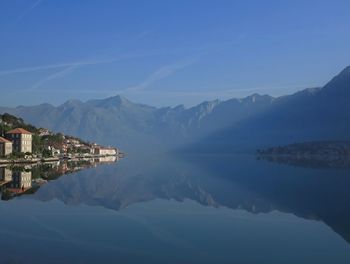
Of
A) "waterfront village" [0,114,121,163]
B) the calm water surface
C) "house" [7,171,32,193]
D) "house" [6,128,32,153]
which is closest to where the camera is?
the calm water surface

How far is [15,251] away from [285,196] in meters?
26.8

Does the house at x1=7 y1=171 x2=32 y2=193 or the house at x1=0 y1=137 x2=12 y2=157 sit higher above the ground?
the house at x1=0 y1=137 x2=12 y2=157

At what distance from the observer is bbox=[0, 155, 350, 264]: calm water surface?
734 inches

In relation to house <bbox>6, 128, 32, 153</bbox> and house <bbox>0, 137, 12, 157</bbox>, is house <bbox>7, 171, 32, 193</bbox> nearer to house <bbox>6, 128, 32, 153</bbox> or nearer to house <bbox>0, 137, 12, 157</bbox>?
house <bbox>0, 137, 12, 157</bbox>

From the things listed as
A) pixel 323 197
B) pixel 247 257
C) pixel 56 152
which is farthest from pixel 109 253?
pixel 56 152

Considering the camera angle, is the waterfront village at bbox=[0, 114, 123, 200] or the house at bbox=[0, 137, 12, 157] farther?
the house at bbox=[0, 137, 12, 157]

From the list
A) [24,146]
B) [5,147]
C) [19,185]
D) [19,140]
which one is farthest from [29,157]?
[19,185]

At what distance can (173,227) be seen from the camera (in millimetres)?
25078

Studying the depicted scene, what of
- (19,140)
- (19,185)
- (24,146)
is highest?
(19,140)

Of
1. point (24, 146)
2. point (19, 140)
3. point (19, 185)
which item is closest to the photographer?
point (19, 185)

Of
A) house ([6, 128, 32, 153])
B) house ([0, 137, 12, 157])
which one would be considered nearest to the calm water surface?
house ([0, 137, 12, 157])

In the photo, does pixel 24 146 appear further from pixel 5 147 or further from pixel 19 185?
pixel 19 185

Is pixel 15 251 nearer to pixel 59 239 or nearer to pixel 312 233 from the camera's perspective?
pixel 59 239

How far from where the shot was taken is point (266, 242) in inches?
853
